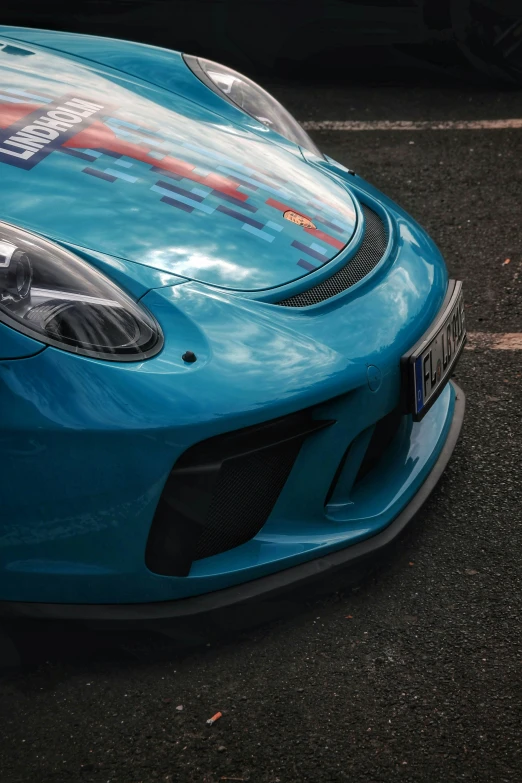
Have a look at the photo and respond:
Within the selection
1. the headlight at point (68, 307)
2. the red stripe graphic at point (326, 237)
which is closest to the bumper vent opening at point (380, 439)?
the red stripe graphic at point (326, 237)

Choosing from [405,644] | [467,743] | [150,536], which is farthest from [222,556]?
[467,743]

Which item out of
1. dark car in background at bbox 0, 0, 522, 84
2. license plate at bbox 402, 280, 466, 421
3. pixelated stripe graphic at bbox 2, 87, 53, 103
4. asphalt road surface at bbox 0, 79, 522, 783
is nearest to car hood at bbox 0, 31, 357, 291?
pixelated stripe graphic at bbox 2, 87, 53, 103

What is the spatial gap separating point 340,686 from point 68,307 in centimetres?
99

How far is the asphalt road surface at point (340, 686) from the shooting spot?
1.88 meters

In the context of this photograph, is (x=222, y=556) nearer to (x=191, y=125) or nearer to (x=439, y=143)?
(x=191, y=125)

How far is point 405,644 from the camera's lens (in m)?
2.14

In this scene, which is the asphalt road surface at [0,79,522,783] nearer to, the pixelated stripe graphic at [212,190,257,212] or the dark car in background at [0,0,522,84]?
the pixelated stripe graphic at [212,190,257,212]

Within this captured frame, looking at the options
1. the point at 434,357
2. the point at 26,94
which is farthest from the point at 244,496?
the point at 26,94

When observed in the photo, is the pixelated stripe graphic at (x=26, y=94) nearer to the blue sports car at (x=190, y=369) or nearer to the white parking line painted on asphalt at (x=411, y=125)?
the blue sports car at (x=190, y=369)

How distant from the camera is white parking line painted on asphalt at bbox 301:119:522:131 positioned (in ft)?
17.0

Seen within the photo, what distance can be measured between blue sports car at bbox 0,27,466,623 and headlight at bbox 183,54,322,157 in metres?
0.42

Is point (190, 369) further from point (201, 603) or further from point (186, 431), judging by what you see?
point (201, 603)

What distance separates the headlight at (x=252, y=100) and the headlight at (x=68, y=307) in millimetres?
1247

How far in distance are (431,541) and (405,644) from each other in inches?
14.8
